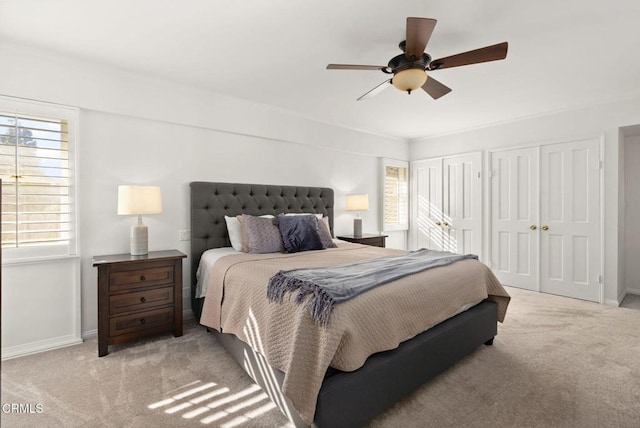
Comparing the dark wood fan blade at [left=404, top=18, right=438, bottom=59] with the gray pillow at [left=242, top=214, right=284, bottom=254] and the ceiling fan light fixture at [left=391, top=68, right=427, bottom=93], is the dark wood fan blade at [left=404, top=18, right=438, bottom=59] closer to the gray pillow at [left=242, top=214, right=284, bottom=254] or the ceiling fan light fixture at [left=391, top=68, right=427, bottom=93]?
the ceiling fan light fixture at [left=391, top=68, right=427, bottom=93]

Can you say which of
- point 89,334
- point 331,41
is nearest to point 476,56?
point 331,41

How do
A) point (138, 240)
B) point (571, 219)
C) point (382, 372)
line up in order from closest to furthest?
1. point (382, 372)
2. point (138, 240)
3. point (571, 219)

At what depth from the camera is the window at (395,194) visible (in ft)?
18.6

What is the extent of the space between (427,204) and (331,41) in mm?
3727

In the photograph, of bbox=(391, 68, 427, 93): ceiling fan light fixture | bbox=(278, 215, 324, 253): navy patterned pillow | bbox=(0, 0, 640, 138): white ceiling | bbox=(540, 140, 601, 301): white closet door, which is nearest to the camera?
bbox=(0, 0, 640, 138): white ceiling

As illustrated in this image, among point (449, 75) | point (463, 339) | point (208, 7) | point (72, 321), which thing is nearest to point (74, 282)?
point (72, 321)

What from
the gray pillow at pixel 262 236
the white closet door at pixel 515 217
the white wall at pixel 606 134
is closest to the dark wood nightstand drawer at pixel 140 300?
the gray pillow at pixel 262 236

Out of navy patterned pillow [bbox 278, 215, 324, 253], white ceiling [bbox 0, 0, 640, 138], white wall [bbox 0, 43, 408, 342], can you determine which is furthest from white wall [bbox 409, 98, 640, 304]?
navy patterned pillow [bbox 278, 215, 324, 253]

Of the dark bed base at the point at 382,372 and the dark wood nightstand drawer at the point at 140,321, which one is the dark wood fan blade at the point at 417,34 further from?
the dark wood nightstand drawer at the point at 140,321

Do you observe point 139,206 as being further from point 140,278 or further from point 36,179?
point 36,179

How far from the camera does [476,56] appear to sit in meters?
2.31

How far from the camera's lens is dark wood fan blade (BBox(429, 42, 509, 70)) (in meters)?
2.19

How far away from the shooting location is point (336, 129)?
16.2ft

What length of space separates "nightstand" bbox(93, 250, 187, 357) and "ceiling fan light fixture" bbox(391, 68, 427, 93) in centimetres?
235
